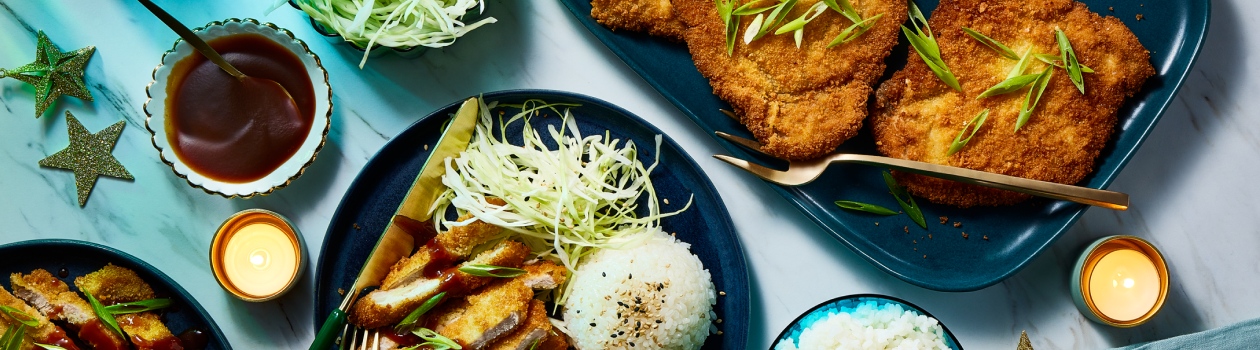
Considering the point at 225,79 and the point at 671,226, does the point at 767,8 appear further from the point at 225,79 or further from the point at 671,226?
the point at 225,79

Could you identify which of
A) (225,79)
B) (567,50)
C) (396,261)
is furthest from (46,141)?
(567,50)

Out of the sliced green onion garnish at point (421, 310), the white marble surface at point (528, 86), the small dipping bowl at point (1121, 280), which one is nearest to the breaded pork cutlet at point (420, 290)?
the sliced green onion garnish at point (421, 310)

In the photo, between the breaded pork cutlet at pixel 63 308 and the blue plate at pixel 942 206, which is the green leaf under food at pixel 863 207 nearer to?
the blue plate at pixel 942 206

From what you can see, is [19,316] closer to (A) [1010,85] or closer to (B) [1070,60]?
(A) [1010,85]

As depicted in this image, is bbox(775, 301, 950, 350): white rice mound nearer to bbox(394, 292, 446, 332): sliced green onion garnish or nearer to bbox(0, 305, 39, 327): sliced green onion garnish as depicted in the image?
bbox(394, 292, 446, 332): sliced green onion garnish

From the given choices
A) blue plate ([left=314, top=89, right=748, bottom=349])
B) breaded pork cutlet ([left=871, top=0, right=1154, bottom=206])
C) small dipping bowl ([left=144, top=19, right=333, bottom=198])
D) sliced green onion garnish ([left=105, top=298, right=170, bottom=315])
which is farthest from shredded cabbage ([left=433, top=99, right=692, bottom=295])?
sliced green onion garnish ([left=105, top=298, right=170, bottom=315])

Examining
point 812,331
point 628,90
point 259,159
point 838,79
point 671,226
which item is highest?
point 838,79

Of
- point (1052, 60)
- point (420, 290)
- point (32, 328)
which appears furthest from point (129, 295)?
point (1052, 60)
